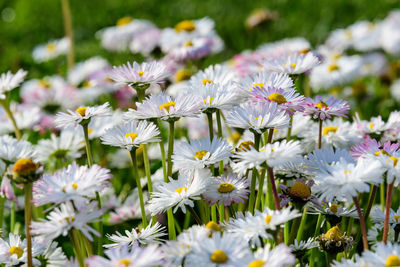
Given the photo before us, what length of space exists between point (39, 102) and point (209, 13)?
1983 millimetres

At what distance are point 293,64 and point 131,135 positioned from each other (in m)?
0.40

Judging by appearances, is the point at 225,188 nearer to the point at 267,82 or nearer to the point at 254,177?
the point at 254,177

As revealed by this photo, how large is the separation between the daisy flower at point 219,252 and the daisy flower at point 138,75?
422mm

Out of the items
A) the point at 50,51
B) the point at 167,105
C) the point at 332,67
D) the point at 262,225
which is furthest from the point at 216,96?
the point at 50,51

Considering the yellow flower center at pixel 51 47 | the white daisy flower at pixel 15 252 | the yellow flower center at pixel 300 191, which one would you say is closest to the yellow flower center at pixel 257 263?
the yellow flower center at pixel 300 191

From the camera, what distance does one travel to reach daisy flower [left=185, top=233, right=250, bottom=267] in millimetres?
754

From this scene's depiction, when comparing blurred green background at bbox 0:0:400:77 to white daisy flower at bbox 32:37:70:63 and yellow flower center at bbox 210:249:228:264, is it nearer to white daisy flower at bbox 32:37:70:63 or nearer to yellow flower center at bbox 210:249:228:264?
white daisy flower at bbox 32:37:70:63

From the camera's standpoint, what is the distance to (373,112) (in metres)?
2.34

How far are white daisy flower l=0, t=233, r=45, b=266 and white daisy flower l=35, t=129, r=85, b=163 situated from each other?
0.48 m

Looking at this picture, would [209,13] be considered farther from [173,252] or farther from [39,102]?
[173,252]

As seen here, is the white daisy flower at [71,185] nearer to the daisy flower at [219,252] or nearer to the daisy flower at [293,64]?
the daisy flower at [219,252]

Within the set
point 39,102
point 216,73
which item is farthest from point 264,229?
point 39,102

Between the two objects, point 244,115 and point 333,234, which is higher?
point 244,115

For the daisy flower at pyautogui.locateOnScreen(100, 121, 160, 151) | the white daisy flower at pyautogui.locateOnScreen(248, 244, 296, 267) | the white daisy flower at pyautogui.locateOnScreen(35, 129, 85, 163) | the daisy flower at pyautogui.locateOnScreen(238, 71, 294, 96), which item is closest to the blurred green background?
the white daisy flower at pyautogui.locateOnScreen(35, 129, 85, 163)
